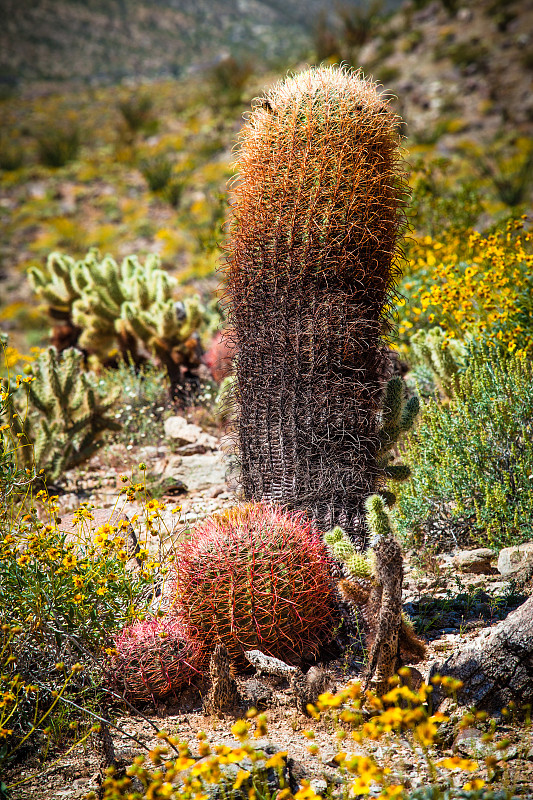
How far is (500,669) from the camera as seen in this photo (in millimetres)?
2486

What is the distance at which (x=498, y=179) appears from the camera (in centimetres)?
1352

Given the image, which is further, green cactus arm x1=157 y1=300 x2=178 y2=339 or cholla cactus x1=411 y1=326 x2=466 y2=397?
green cactus arm x1=157 y1=300 x2=178 y2=339

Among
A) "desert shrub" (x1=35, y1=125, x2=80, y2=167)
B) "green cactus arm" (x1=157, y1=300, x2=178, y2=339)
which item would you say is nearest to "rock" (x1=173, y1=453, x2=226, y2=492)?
"green cactus arm" (x1=157, y1=300, x2=178, y2=339)

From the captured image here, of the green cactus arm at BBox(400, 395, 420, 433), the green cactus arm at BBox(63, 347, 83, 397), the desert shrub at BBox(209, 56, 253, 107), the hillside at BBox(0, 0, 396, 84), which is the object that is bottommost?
the green cactus arm at BBox(400, 395, 420, 433)

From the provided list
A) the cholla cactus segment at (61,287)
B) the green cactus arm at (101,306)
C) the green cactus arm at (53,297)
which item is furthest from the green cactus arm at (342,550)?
the green cactus arm at (53,297)

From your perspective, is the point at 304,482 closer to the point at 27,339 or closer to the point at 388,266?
the point at 388,266

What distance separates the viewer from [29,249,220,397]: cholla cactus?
22.0 ft

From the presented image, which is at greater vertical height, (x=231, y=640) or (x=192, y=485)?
(x=192, y=485)

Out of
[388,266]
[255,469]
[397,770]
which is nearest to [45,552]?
[255,469]

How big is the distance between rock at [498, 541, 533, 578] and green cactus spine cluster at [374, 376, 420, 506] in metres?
0.67

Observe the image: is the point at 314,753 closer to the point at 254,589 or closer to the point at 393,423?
the point at 254,589

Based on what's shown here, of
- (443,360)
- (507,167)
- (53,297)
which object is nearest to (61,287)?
(53,297)

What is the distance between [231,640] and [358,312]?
66.9 inches

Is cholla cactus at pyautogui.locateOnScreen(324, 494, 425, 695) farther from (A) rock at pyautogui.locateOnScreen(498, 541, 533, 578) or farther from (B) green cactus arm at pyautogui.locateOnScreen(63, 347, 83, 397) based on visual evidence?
(B) green cactus arm at pyautogui.locateOnScreen(63, 347, 83, 397)
